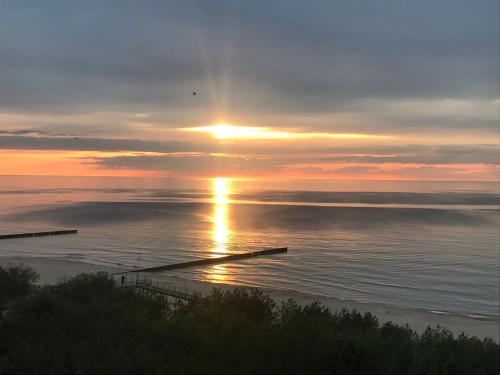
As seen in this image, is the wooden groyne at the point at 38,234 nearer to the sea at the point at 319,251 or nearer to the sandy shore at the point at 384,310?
the sea at the point at 319,251

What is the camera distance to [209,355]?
1516 centimetres

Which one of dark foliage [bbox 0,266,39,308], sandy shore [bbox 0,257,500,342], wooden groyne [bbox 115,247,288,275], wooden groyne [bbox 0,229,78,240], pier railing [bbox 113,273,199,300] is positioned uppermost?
dark foliage [bbox 0,266,39,308]

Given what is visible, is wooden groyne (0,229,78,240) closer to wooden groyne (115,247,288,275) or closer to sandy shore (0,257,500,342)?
sandy shore (0,257,500,342)

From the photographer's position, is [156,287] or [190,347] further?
[156,287]

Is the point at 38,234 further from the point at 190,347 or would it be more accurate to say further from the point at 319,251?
the point at 190,347

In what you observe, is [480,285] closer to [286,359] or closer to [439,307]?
[439,307]

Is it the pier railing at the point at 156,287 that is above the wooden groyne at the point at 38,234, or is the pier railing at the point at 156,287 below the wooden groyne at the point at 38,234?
above

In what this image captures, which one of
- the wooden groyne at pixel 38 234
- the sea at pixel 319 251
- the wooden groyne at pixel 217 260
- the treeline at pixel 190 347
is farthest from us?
the wooden groyne at pixel 38 234

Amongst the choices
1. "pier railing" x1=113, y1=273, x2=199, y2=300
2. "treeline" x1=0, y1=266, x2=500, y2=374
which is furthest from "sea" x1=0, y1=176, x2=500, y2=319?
"treeline" x1=0, y1=266, x2=500, y2=374

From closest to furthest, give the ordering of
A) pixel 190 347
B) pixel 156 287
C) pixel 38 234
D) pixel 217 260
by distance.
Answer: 1. pixel 190 347
2. pixel 156 287
3. pixel 217 260
4. pixel 38 234

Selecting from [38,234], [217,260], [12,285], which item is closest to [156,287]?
[12,285]

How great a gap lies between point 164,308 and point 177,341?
27.3ft

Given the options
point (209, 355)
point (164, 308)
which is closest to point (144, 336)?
point (209, 355)

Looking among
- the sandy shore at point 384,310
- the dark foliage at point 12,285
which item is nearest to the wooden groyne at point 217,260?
the sandy shore at point 384,310
